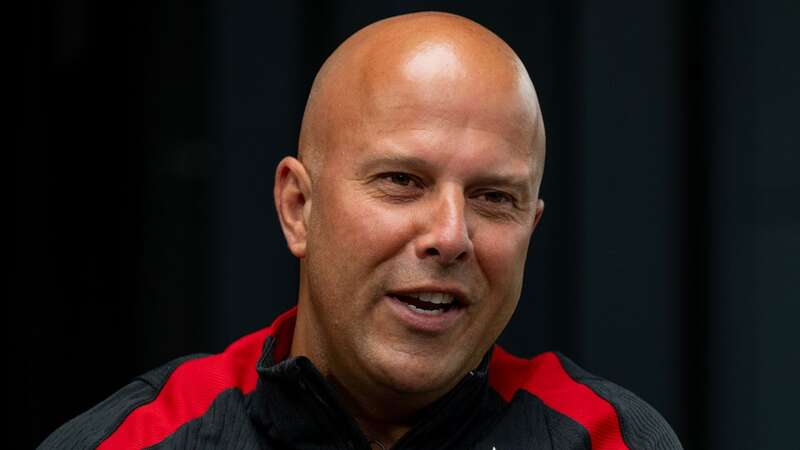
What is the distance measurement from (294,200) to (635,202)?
2.34 ft

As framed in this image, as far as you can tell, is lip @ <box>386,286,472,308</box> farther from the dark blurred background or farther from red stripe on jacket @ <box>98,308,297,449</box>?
the dark blurred background

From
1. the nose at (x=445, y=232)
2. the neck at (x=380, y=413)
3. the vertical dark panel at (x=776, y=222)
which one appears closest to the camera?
the nose at (x=445, y=232)

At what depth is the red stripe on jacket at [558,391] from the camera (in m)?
1.38

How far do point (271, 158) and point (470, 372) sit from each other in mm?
683

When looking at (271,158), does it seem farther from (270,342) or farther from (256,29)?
(270,342)

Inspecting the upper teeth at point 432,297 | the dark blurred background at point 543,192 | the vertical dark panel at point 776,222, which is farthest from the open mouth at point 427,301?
the vertical dark panel at point 776,222

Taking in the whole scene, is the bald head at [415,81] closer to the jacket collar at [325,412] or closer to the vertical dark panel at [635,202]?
the jacket collar at [325,412]

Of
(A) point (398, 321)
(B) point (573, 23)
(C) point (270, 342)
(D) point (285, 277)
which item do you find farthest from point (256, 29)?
(A) point (398, 321)

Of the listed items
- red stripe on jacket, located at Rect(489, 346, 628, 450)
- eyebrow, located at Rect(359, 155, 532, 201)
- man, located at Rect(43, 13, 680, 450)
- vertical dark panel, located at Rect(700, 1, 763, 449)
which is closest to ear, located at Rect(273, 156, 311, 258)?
Answer: man, located at Rect(43, 13, 680, 450)

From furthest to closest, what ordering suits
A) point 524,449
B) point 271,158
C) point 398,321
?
1. point 271,158
2. point 524,449
3. point 398,321

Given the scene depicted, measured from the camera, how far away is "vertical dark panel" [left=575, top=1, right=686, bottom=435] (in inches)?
73.7

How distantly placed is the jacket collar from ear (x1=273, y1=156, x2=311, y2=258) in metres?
0.14

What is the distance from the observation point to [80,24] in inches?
75.8

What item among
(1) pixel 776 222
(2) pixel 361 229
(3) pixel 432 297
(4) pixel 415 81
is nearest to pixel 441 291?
(3) pixel 432 297
